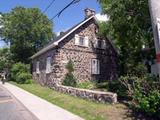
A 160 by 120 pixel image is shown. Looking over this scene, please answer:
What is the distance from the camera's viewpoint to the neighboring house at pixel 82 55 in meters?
27.0

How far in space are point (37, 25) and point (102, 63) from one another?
2657 centimetres

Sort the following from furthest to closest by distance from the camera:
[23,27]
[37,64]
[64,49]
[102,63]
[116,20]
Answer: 1. [23,27]
2. [37,64]
3. [102,63]
4. [64,49]
5. [116,20]

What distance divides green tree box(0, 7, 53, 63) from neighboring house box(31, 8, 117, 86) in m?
21.1

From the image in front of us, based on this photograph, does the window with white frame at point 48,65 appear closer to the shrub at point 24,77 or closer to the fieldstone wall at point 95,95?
the fieldstone wall at point 95,95

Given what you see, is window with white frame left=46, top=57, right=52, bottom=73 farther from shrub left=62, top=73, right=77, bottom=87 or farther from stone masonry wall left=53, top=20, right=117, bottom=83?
shrub left=62, top=73, right=77, bottom=87

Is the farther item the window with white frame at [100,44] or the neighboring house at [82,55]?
the window with white frame at [100,44]

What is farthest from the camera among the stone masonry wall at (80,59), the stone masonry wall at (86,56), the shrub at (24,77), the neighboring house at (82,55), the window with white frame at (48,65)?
the shrub at (24,77)

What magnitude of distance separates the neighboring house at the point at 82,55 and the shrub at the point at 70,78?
488 mm

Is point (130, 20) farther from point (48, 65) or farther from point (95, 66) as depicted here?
point (48, 65)

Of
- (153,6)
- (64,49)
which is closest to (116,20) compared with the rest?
(64,49)

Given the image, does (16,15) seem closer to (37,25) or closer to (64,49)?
(37,25)

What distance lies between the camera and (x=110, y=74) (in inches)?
1233

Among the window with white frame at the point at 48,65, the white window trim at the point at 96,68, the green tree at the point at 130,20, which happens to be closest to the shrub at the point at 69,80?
the window with white frame at the point at 48,65

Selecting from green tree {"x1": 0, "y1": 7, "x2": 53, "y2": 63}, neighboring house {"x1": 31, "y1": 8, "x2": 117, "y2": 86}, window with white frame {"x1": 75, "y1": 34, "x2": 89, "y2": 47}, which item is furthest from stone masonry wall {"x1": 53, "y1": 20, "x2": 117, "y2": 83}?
green tree {"x1": 0, "y1": 7, "x2": 53, "y2": 63}
